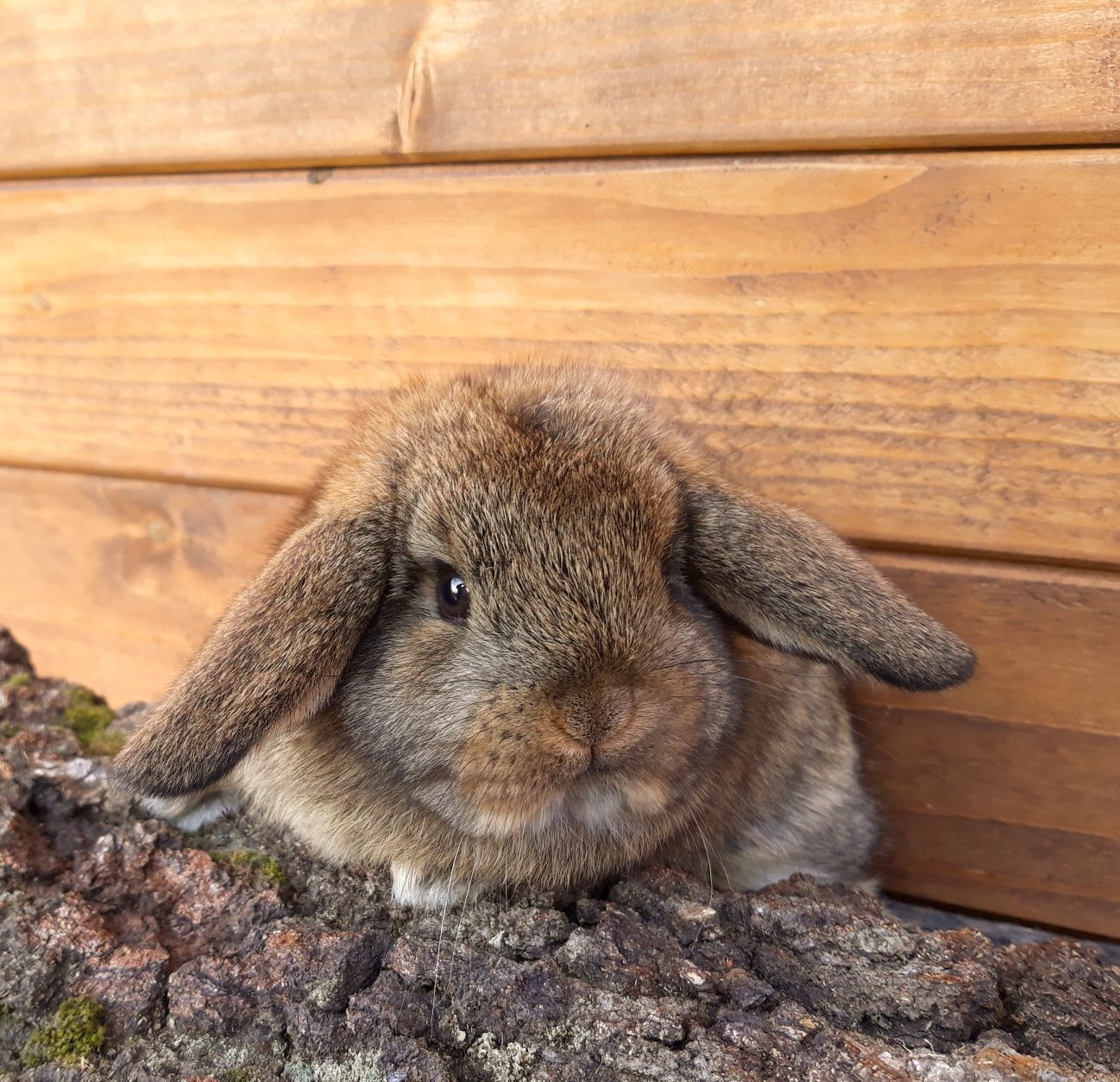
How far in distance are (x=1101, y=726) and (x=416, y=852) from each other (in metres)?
1.32

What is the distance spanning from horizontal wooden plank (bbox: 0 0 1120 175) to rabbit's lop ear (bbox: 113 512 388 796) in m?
1.00

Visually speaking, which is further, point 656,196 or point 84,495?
point 84,495

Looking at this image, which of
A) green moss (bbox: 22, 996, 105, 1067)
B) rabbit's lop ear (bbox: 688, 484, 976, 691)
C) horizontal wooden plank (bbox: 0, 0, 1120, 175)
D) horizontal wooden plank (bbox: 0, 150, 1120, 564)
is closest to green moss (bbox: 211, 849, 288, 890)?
green moss (bbox: 22, 996, 105, 1067)

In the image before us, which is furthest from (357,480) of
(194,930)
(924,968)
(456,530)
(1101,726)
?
(1101,726)

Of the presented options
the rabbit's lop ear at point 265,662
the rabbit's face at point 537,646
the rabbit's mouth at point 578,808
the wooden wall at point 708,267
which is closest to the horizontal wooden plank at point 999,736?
the wooden wall at point 708,267

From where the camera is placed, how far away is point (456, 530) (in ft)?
5.07

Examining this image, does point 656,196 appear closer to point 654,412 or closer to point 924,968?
point 654,412

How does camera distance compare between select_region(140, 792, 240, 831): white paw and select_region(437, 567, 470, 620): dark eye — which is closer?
select_region(437, 567, 470, 620): dark eye

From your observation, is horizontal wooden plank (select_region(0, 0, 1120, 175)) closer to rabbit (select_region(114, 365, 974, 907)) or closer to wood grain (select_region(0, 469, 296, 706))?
rabbit (select_region(114, 365, 974, 907))

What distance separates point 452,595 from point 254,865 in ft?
1.91

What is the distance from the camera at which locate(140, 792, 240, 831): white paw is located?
1.79 metres

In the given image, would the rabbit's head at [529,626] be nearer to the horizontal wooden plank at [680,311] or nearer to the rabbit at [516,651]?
the rabbit at [516,651]

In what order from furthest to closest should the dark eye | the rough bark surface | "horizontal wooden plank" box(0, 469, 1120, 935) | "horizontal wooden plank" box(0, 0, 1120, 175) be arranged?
"horizontal wooden plank" box(0, 469, 1120, 935) → "horizontal wooden plank" box(0, 0, 1120, 175) → the dark eye → the rough bark surface

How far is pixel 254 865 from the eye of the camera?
1.70 metres
